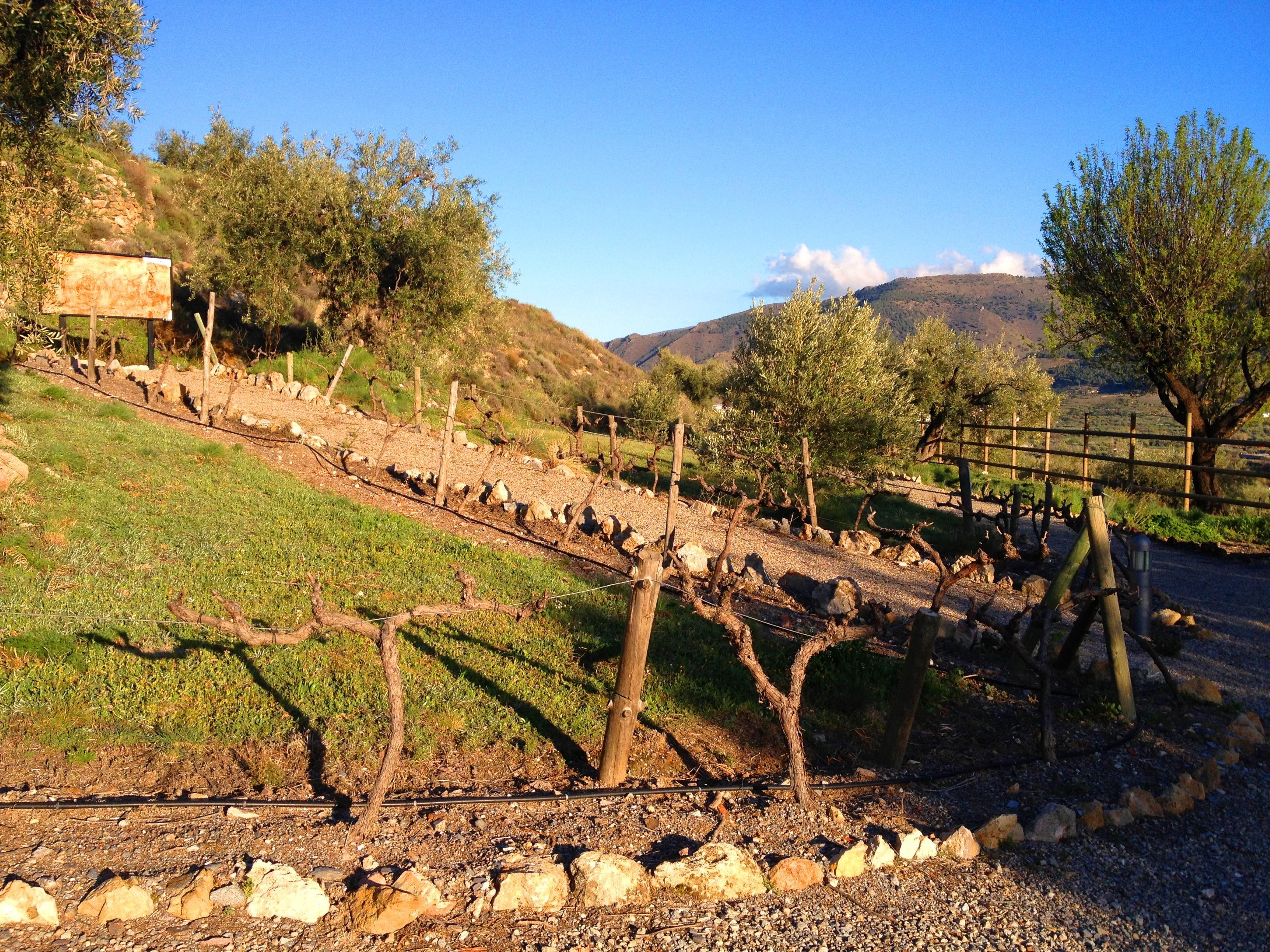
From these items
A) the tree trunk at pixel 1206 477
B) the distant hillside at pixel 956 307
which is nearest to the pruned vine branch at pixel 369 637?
the tree trunk at pixel 1206 477

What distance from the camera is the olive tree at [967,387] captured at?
102 feet

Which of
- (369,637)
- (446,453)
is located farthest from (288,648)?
(446,453)

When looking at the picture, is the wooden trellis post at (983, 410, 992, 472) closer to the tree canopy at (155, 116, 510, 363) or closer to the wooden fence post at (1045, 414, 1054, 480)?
the wooden fence post at (1045, 414, 1054, 480)

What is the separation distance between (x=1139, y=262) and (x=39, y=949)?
68.9ft

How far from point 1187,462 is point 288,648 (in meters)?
19.3

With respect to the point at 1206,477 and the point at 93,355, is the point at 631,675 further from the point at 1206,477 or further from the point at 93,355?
the point at 1206,477

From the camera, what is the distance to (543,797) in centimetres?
510

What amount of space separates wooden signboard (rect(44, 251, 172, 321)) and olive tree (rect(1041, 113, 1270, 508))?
67.6 ft

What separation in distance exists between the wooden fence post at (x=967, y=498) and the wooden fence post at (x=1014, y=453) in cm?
1024

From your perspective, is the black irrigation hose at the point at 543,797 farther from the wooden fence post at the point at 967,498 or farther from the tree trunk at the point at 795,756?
the wooden fence post at the point at 967,498

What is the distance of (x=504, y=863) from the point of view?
4.30 m

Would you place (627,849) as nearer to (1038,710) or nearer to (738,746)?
(738,746)

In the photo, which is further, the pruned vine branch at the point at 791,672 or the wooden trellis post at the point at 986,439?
the wooden trellis post at the point at 986,439

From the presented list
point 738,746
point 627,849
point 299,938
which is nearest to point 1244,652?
point 738,746
